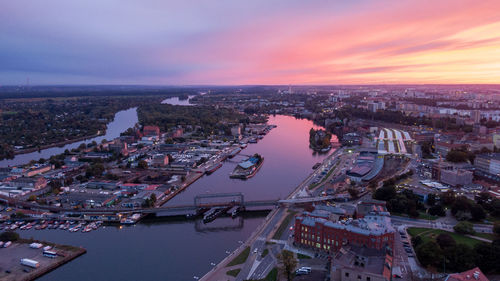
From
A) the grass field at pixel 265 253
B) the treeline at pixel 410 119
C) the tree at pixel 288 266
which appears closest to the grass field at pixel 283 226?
the grass field at pixel 265 253

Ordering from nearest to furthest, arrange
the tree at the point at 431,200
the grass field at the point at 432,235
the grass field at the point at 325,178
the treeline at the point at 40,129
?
the grass field at the point at 432,235, the tree at the point at 431,200, the grass field at the point at 325,178, the treeline at the point at 40,129

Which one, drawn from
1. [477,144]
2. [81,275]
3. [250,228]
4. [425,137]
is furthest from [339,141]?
[81,275]

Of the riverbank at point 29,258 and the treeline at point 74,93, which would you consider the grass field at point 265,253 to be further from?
the treeline at point 74,93

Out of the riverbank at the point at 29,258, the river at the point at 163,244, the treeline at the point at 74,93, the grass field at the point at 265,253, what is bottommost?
the river at the point at 163,244

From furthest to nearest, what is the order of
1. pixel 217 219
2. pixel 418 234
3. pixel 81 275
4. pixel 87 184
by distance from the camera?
pixel 87 184 → pixel 217 219 → pixel 418 234 → pixel 81 275

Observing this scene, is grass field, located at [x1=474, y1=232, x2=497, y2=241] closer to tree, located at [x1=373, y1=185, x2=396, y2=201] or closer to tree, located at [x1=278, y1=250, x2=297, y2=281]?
tree, located at [x1=373, y1=185, x2=396, y2=201]

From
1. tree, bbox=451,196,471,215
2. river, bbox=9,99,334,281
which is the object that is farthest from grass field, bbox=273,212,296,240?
tree, bbox=451,196,471,215

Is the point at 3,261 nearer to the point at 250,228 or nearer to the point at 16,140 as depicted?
the point at 250,228

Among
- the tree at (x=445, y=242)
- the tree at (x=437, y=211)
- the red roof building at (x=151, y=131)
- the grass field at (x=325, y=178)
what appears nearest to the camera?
the tree at (x=445, y=242)

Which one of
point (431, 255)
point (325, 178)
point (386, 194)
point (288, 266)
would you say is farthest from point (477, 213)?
point (288, 266)
